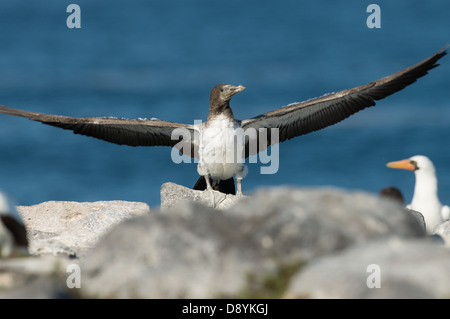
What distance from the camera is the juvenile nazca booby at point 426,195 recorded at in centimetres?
1141

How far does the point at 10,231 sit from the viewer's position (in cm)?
712

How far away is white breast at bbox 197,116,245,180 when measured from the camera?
11.3 m

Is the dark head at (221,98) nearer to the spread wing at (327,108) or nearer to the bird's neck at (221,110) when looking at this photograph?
the bird's neck at (221,110)

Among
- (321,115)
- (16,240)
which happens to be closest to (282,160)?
(321,115)

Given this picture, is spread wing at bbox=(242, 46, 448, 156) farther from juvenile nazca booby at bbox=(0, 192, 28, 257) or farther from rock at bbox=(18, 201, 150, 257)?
juvenile nazca booby at bbox=(0, 192, 28, 257)

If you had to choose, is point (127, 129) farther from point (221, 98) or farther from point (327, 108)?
point (327, 108)

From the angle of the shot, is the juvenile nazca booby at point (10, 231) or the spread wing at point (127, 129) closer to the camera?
the juvenile nazca booby at point (10, 231)

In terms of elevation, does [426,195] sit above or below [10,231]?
above

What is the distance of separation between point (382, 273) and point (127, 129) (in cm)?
741

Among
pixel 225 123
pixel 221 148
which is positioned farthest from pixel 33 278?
pixel 225 123

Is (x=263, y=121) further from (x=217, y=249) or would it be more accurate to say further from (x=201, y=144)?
(x=217, y=249)

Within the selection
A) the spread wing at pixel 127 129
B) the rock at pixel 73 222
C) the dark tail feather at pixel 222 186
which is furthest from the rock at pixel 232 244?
the spread wing at pixel 127 129

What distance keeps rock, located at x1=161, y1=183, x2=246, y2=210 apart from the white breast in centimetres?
44
